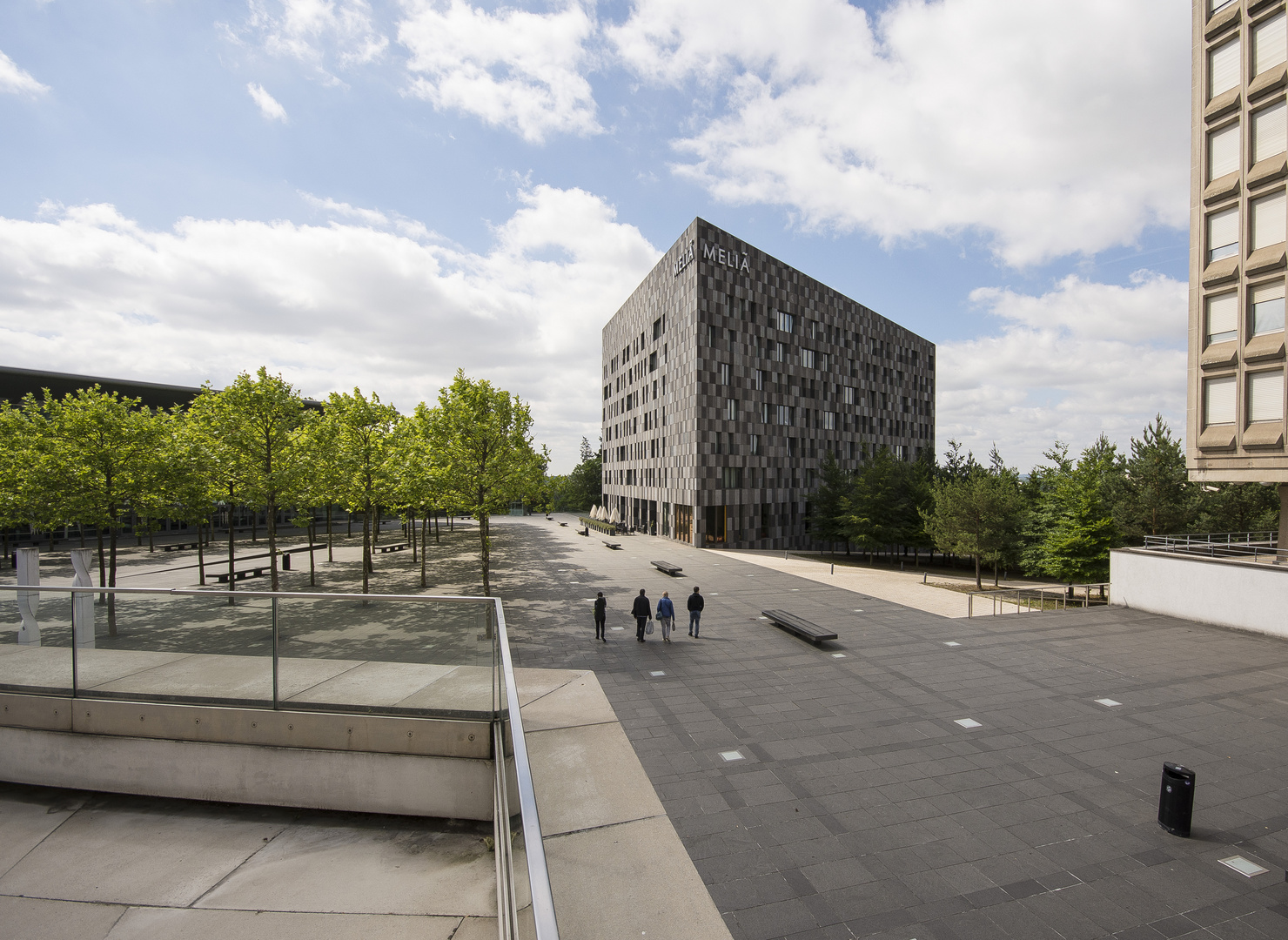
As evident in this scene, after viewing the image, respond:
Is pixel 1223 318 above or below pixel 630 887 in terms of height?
above

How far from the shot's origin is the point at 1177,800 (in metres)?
6.48

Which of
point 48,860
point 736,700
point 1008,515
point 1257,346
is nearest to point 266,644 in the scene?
point 48,860

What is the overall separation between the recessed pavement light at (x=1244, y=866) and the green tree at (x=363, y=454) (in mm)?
23231

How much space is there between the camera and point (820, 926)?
5.16 meters

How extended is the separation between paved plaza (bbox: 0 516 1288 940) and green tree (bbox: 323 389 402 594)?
9.92 metres

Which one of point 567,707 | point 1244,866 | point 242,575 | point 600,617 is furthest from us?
point 242,575

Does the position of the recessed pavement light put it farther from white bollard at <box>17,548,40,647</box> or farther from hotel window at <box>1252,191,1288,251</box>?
hotel window at <box>1252,191,1288,251</box>

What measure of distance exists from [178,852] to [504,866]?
664cm

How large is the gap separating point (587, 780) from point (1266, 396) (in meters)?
25.5

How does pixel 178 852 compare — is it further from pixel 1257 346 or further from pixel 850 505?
pixel 850 505

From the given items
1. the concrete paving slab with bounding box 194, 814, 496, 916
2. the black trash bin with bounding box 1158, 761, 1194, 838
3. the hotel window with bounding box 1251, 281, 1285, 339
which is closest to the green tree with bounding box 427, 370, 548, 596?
the concrete paving slab with bounding box 194, 814, 496, 916

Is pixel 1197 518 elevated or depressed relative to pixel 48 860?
elevated

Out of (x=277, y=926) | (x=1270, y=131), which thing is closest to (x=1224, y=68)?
(x=1270, y=131)

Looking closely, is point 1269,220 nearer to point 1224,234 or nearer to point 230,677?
point 1224,234
